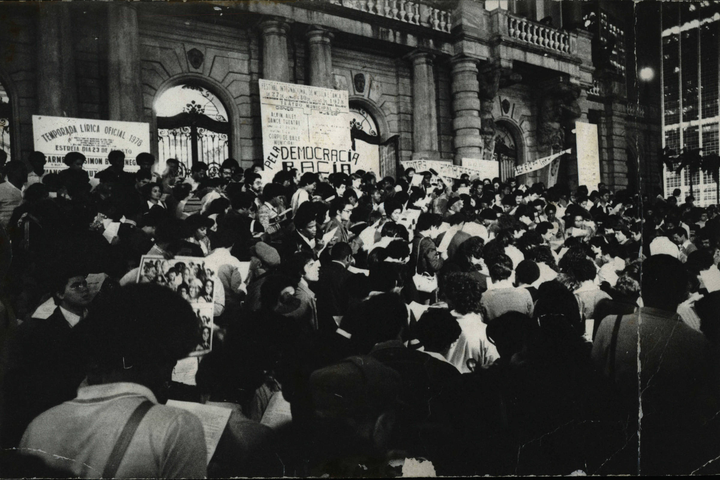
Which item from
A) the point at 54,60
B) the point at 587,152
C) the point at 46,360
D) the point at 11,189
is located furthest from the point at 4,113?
the point at 587,152

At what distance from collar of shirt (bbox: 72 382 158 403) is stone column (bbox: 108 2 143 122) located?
9.24 metres

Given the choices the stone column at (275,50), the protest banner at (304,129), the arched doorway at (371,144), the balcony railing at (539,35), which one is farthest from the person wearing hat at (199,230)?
the balcony railing at (539,35)

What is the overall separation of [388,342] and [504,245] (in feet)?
11.8

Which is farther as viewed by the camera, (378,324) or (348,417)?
(378,324)

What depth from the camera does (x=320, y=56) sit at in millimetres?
11969

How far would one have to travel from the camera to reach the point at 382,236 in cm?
636

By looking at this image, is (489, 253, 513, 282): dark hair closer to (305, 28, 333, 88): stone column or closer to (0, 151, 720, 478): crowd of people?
(0, 151, 720, 478): crowd of people

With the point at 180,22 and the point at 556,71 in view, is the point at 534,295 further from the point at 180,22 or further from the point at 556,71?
the point at 556,71

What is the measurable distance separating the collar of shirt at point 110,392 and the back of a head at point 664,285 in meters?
2.68

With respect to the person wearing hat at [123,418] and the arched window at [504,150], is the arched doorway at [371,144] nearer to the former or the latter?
the arched window at [504,150]

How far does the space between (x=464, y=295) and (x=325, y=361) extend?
112 centimetres

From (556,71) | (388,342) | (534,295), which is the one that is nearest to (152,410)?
(388,342)

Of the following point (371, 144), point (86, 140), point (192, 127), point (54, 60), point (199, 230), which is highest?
point (54, 60)

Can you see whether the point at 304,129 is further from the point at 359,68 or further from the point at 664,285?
the point at 664,285
